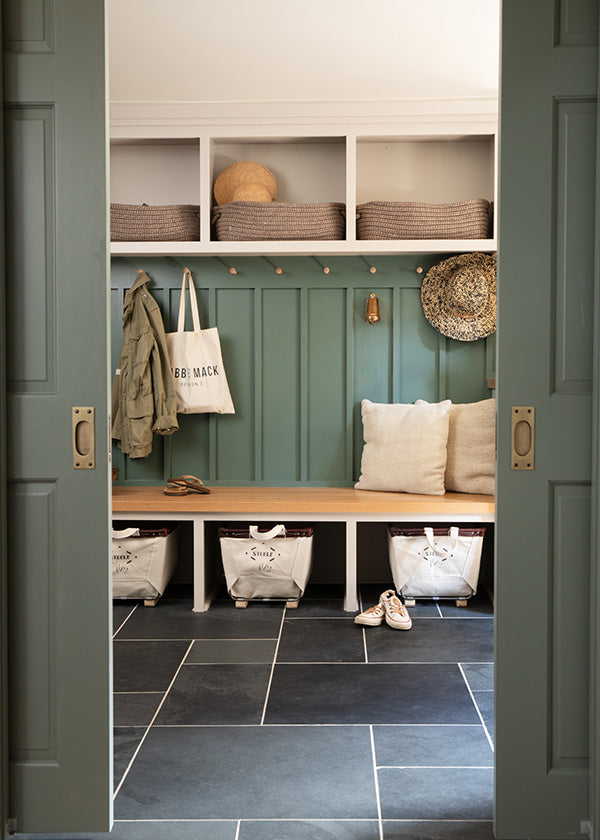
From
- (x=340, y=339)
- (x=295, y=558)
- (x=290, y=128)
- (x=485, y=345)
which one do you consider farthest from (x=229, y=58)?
(x=295, y=558)

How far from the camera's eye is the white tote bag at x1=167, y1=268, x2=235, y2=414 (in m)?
4.29

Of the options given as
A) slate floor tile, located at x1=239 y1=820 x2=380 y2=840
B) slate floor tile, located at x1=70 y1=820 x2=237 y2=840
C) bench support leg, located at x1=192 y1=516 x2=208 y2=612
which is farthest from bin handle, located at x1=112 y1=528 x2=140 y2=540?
slate floor tile, located at x1=239 y1=820 x2=380 y2=840

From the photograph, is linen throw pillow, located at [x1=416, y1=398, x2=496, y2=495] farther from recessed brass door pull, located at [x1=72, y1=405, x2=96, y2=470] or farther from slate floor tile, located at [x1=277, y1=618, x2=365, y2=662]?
recessed brass door pull, located at [x1=72, y1=405, x2=96, y2=470]

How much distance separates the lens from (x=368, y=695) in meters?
2.90

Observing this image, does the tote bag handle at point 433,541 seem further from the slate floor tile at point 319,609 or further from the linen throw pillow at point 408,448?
the slate floor tile at point 319,609

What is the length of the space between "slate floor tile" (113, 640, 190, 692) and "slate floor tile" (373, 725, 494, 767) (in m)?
0.92

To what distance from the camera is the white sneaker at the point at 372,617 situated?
146 inches

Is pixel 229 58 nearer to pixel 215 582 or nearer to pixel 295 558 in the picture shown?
pixel 295 558

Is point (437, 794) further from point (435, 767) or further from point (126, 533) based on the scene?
point (126, 533)

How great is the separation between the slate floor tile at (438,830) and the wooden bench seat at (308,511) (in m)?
1.91

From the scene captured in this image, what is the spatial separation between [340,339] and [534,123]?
2.58m

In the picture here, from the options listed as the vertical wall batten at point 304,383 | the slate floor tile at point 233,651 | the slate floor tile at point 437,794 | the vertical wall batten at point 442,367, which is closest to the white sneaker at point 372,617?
the slate floor tile at point 233,651

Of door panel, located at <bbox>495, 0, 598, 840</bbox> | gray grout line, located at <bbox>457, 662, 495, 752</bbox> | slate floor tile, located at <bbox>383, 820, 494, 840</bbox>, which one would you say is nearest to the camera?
door panel, located at <bbox>495, 0, 598, 840</bbox>

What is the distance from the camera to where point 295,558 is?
393 centimetres
